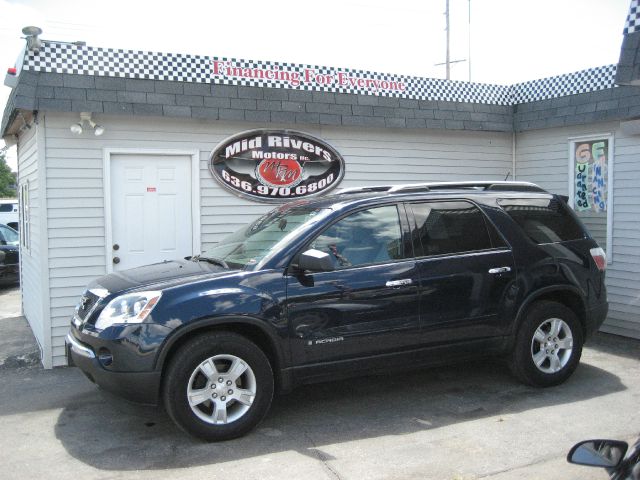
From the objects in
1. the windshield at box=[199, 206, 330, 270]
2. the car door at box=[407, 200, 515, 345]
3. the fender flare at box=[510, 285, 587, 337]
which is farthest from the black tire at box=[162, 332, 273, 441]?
the fender flare at box=[510, 285, 587, 337]

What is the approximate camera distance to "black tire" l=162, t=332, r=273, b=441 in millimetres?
4461

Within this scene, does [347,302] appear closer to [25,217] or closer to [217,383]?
[217,383]

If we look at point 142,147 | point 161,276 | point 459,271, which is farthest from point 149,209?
point 459,271

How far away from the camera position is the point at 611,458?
2.13 metres

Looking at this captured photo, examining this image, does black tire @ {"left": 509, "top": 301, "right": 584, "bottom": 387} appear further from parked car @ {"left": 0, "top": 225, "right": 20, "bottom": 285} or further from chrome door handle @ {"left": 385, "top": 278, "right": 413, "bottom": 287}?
parked car @ {"left": 0, "top": 225, "right": 20, "bottom": 285}

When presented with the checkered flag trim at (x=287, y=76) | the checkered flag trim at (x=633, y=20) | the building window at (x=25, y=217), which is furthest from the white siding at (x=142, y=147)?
the checkered flag trim at (x=633, y=20)

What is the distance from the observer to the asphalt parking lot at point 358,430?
13.7 feet

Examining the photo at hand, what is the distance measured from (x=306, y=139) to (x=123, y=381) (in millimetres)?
4449

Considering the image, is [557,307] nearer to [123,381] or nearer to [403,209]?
[403,209]

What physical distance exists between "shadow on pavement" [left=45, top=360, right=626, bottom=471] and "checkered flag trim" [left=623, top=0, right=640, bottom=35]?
3203 millimetres

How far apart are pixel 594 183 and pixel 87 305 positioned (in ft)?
21.6

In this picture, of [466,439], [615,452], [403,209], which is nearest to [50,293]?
[403,209]

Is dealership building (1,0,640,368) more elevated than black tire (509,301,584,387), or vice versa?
dealership building (1,0,640,368)

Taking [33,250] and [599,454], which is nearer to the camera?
[599,454]
